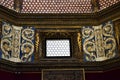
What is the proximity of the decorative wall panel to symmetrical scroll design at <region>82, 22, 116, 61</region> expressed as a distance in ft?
6.95

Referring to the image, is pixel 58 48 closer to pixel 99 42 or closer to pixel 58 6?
pixel 99 42

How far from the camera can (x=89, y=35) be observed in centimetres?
1048

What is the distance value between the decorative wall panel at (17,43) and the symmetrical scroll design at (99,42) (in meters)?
2.12

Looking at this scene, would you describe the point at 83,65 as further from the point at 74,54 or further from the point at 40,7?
the point at 40,7

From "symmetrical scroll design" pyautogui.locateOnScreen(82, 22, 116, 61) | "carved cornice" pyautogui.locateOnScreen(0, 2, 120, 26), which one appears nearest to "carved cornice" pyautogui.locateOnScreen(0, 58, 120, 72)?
"symmetrical scroll design" pyautogui.locateOnScreen(82, 22, 116, 61)

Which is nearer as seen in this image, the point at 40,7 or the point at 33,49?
the point at 33,49

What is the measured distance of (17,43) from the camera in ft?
33.3

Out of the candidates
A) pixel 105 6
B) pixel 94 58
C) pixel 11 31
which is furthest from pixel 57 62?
pixel 105 6

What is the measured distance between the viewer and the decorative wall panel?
978 centimetres

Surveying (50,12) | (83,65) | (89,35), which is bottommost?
(83,65)

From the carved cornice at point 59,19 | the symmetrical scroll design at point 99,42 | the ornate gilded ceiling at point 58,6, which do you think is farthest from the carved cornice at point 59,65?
the ornate gilded ceiling at point 58,6

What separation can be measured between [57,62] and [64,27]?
1514 millimetres

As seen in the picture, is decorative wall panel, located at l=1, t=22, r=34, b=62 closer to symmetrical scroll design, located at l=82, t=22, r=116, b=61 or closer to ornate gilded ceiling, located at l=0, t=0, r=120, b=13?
ornate gilded ceiling, located at l=0, t=0, r=120, b=13

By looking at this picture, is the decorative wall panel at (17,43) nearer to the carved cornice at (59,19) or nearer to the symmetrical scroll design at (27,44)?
the symmetrical scroll design at (27,44)
